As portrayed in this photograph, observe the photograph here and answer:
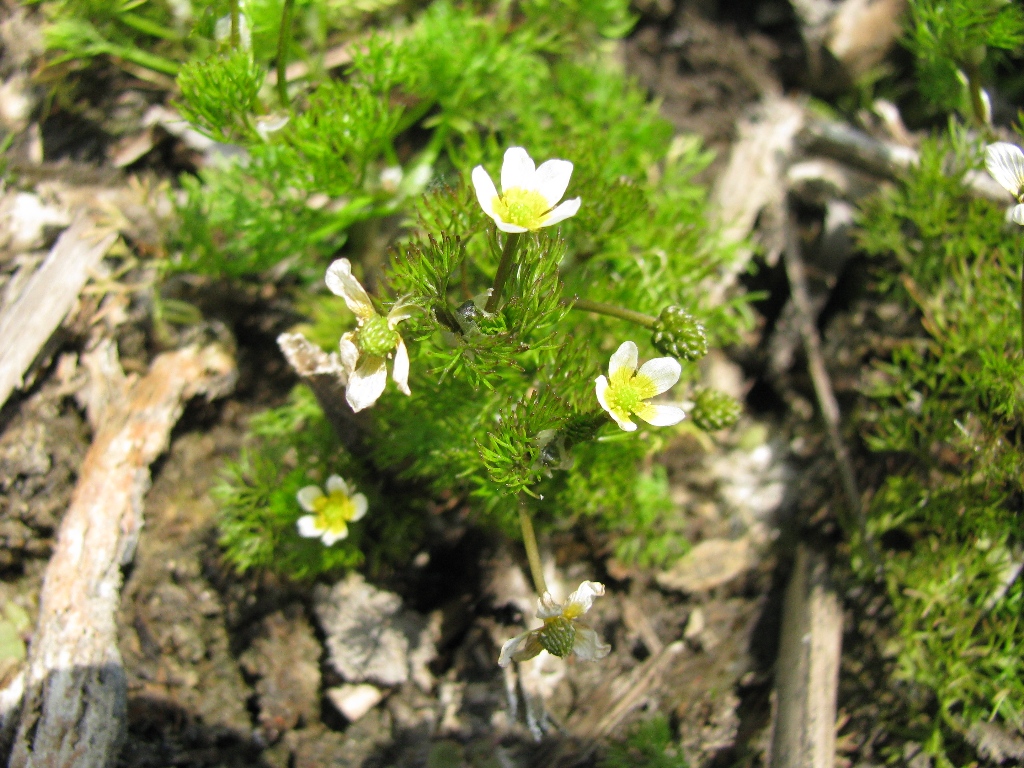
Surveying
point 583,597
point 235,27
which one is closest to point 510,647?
point 583,597

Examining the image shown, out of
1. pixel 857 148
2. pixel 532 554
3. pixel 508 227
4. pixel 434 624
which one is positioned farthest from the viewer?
pixel 857 148

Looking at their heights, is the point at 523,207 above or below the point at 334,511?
above

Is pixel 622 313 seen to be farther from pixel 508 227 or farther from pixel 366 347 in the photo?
pixel 366 347

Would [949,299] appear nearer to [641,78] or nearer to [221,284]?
[641,78]

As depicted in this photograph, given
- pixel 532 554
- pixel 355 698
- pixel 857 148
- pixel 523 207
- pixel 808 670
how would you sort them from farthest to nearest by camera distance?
pixel 857 148
pixel 355 698
pixel 808 670
pixel 532 554
pixel 523 207

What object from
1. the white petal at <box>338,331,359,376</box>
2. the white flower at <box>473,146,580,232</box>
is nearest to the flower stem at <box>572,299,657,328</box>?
the white flower at <box>473,146,580,232</box>

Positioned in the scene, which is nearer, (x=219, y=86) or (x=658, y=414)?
(x=658, y=414)

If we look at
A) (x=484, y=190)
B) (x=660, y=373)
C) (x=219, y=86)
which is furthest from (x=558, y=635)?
(x=219, y=86)

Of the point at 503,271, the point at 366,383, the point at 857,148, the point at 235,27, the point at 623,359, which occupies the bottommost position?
the point at 857,148
